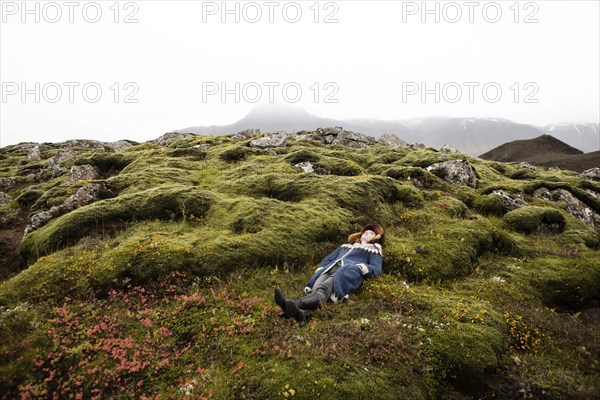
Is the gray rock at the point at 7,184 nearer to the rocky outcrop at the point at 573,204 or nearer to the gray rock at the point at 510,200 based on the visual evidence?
the gray rock at the point at 510,200

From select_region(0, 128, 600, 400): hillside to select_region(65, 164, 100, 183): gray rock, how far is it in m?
4.38

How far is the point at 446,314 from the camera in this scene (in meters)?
9.27

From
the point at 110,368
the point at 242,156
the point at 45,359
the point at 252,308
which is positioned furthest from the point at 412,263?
the point at 242,156

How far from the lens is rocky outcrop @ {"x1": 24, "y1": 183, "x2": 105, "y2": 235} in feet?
54.2

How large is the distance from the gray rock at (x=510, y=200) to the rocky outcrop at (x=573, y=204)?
394cm

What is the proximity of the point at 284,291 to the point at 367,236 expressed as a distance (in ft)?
13.9

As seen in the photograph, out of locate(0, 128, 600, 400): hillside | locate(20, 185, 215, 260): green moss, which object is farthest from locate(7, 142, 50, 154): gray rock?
locate(20, 185, 215, 260): green moss

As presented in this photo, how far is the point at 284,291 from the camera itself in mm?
11219

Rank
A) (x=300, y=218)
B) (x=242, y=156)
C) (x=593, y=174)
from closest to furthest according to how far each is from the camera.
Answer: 1. (x=300, y=218)
2. (x=242, y=156)
3. (x=593, y=174)

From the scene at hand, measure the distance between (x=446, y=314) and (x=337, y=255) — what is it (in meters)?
4.50

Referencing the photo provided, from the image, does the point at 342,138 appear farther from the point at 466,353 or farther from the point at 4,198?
the point at 466,353

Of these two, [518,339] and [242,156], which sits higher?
[242,156]

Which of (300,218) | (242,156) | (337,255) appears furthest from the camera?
(242,156)

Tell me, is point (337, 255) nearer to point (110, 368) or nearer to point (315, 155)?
point (110, 368)
